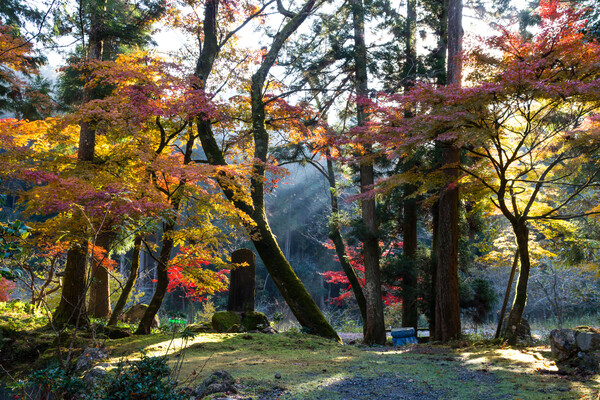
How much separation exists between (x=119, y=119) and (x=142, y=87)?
640 millimetres

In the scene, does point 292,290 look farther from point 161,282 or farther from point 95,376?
point 95,376

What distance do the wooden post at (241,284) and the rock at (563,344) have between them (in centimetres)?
416

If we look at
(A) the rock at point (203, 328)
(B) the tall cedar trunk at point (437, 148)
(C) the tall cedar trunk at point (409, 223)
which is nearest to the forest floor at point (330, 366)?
(A) the rock at point (203, 328)

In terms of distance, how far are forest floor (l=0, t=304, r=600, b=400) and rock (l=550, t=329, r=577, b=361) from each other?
0.16m

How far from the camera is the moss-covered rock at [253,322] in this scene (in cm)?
647

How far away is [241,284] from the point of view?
6.63m

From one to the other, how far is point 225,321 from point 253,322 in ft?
1.47

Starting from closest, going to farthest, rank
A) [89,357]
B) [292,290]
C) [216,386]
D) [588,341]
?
1. [216,386]
2. [588,341]
3. [89,357]
4. [292,290]

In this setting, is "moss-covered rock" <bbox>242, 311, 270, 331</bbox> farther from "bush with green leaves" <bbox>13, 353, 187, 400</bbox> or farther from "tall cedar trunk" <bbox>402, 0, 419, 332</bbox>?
"bush with green leaves" <bbox>13, 353, 187, 400</bbox>

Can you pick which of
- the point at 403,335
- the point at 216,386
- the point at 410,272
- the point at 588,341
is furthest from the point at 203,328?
the point at 588,341

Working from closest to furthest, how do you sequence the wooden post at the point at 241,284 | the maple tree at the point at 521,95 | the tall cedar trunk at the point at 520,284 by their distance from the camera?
the maple tree at the point at 521,95 < the tall cedar trunk at the point at 520,284 < the wooden post at the point at 241,284

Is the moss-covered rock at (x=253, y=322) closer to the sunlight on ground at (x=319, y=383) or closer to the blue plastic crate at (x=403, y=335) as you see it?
the blue plastic crate at (x=403, y=335)

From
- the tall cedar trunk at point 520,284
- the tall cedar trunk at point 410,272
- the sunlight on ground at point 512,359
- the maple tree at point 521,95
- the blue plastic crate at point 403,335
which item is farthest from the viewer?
the tall cedar trunk at point 410,272

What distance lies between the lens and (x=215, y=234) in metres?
5.99
